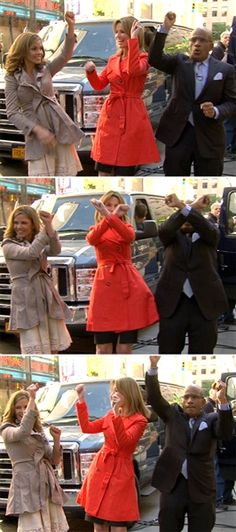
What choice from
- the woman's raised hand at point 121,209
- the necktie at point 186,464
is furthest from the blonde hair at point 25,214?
the necktie at point 186,464

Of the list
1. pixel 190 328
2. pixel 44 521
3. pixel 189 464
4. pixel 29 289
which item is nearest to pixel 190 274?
pixel 190 328

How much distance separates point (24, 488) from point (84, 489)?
0.27 m

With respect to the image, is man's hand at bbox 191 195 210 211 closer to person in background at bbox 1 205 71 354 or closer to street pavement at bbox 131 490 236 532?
person in background at bbox 1 205 71 354

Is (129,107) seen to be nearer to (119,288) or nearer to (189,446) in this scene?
(119,288)

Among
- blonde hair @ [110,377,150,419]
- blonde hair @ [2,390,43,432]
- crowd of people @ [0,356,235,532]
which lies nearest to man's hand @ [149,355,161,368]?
crowd of people @ [0,356,235,532]

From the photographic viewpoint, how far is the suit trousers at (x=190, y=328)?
1042cm

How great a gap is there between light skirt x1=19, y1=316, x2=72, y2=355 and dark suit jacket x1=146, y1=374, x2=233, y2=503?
1.43 feet

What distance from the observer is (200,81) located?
10.4 metres

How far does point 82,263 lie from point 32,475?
974mm

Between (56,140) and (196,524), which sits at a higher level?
(56,140)

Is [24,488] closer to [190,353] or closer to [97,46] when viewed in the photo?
[190,353]

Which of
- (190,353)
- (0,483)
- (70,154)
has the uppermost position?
Result: (70,154)

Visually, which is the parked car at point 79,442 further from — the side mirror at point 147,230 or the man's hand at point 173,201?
the man's hand at point 173,201

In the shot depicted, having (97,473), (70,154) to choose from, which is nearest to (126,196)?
(70,154)
